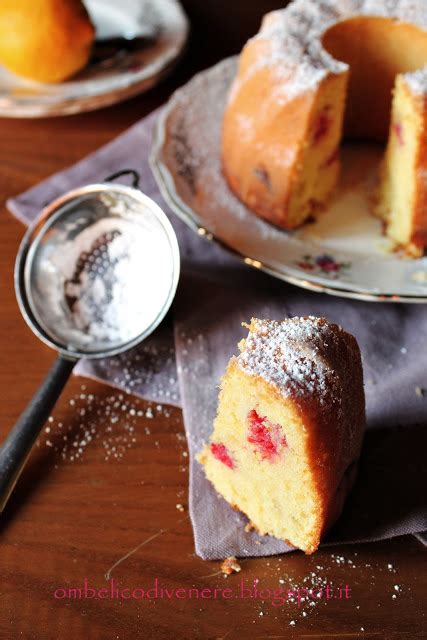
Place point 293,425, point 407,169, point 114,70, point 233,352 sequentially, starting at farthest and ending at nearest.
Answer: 1. point 114,70
2. point 407,169
3. point 233,352
4. point 293,425

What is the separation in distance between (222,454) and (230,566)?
121 millimetres

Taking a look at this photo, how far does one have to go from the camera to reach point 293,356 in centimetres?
79

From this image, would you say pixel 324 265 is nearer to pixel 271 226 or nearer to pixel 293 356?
pixel 271 226

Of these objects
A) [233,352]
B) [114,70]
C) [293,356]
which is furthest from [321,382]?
[114,70]

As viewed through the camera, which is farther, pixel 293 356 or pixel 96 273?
pixel 96 273

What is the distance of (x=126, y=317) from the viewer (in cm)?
106

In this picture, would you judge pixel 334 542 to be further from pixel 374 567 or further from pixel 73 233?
pixel 73 233

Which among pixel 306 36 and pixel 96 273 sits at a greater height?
pixel 306 36

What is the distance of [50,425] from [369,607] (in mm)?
440

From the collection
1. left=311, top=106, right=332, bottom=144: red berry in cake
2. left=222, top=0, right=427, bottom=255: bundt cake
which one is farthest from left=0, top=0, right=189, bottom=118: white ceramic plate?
left=311, top=106, right=332, bottom=144: red berry in cake

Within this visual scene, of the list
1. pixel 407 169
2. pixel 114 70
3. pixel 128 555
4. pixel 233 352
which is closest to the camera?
pixel 128 555

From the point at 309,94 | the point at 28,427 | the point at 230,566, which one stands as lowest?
the point at 230,566

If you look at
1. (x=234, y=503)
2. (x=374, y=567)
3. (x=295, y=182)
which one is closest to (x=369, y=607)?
(x=374, y=567)

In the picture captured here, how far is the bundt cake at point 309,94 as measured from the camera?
1138mm
